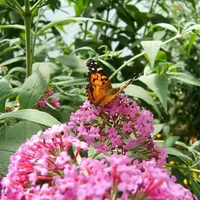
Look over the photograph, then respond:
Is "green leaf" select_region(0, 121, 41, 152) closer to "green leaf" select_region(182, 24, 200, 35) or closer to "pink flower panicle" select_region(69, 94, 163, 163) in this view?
"pink flower panicle" select_region(69, 94, 163, 163)

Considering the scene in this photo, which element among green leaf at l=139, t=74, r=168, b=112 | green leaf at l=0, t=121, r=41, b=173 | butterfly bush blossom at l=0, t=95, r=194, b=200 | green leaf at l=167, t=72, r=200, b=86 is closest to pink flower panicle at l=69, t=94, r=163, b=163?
butterfly bush blossom at l=0, t=95, r=194, b=200

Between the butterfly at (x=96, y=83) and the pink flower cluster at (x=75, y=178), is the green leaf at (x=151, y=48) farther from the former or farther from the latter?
A: the pink flower cluster at (x=75, y=178)

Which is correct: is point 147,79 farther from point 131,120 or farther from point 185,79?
point 131,120

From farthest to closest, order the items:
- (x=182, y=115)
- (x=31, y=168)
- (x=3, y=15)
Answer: (x=182, y=115), (x=3, y=15), (x=31, y=168)

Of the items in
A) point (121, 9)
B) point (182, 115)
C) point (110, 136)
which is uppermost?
point (121, 9)

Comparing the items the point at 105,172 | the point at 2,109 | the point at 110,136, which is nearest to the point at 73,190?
the point at 105,172

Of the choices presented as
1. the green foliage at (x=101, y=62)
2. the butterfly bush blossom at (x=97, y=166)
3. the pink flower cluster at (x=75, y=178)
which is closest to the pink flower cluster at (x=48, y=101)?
the green foliage at (x=101, y=62)

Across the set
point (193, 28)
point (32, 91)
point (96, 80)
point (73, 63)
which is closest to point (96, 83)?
point (96, 80)
